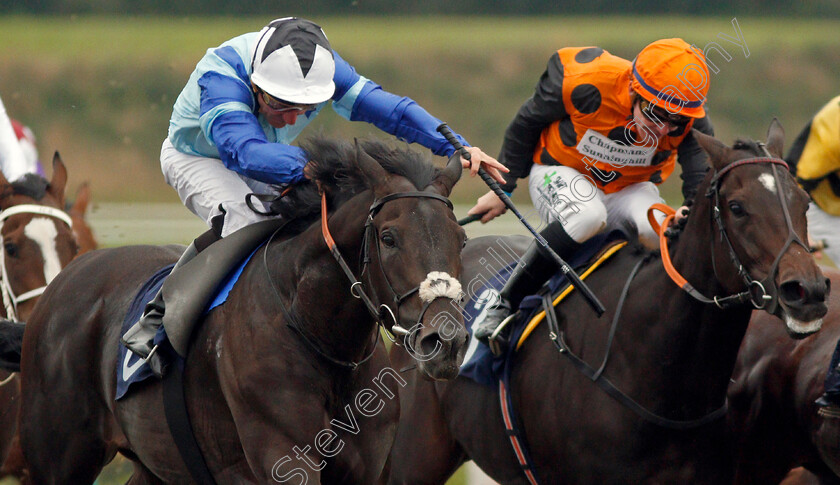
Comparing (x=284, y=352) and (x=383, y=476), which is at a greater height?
(x=284, y=352)

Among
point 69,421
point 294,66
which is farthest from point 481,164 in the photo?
point 69,421

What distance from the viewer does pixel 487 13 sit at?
67.2ft

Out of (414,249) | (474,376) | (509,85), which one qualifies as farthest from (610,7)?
(414,249)

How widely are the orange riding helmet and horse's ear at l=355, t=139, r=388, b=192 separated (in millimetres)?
1284

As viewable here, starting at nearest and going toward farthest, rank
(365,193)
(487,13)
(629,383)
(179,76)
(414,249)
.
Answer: (414,249) < (365,193) < (629,383) < (179,76) < (487,13)

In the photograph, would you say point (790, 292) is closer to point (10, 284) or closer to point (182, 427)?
point (182, 427)

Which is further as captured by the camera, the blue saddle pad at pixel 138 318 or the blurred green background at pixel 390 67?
the blurred green background at pixel 390 67

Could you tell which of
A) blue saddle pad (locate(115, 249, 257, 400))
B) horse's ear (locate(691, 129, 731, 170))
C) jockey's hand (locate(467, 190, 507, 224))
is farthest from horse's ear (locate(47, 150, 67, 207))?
horse's ear (locate(691, 129, 731, 170))

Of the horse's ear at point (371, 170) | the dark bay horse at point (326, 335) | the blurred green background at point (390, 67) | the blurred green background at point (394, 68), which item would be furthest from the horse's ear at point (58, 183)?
the blurred green background at point (394, 68)

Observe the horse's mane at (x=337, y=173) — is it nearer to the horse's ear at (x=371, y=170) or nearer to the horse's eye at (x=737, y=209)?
the horse's ear at (x=371, y=170)

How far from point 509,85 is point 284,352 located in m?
15.4

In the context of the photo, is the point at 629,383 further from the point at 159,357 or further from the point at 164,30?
the point at 164,30

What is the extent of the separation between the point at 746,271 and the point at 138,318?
232cm

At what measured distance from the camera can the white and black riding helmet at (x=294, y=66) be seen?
12.3ft
